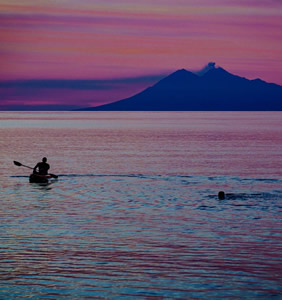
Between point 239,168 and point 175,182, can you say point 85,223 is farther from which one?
point 239,168

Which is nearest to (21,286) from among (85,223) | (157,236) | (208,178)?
(157,236)

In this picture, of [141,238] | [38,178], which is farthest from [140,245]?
[38,178]

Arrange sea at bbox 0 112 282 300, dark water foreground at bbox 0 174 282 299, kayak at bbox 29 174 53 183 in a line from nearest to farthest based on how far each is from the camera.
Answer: dark water foreground at bbox 0 174 282 299 → sea at bbox 0 112 282 300 → kayak at bbox 29 174 53 183

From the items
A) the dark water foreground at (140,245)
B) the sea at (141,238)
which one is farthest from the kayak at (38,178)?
the dark water foreground at (140,245)

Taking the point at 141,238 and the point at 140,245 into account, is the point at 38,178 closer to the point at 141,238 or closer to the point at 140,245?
the point at 141,238

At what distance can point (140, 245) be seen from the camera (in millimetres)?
22125

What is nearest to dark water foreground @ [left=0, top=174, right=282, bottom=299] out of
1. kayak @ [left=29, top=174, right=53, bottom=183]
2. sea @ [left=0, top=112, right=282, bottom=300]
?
sea @ [left=0, top=112, right=282, bottom=300]

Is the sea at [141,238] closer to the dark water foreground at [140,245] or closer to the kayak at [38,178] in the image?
the dark water foreground at [140,245]

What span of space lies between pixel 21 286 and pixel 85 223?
1005cm

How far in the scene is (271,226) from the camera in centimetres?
2631

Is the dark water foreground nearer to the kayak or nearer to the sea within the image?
the sea

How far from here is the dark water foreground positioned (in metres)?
16.9

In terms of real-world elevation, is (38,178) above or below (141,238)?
above

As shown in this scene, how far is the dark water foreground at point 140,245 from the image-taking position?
55.4ft
